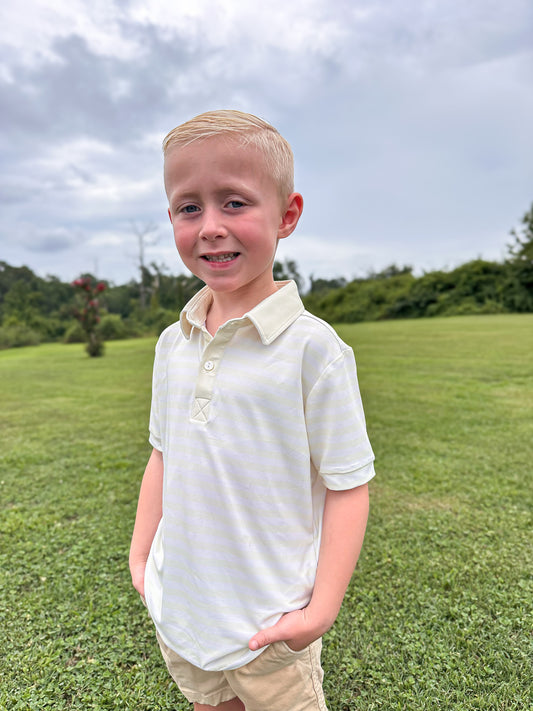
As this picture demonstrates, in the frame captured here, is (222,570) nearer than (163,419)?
Yes

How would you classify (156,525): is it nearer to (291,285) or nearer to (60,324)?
(291,285)

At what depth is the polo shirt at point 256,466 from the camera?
2.82 ft

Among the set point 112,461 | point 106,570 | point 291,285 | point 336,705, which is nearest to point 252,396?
point 291,285

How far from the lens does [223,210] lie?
85 cm

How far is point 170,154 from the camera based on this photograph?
868mm

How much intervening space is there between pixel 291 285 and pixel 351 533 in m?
0.47

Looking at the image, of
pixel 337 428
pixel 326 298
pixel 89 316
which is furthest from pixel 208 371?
pixel 326 298

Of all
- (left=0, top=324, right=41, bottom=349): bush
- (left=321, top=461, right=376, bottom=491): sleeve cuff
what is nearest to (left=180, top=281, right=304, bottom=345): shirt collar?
(left=321, top=461, right=376, bottom=491): sleeve cuff

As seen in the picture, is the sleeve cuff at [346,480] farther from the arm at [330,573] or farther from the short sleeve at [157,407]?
the short sleeve at [157,407]

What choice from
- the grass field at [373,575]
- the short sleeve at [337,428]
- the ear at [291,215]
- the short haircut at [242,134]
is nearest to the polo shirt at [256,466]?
the short sleeve at [337,428]

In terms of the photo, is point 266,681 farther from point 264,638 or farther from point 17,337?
point 17,337

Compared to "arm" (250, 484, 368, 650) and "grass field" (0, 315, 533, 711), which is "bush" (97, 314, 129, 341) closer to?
"grass field" (0, 315, 533, 711)

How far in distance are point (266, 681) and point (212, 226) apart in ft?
2.70

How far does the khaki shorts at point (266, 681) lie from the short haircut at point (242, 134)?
83 centimetres
